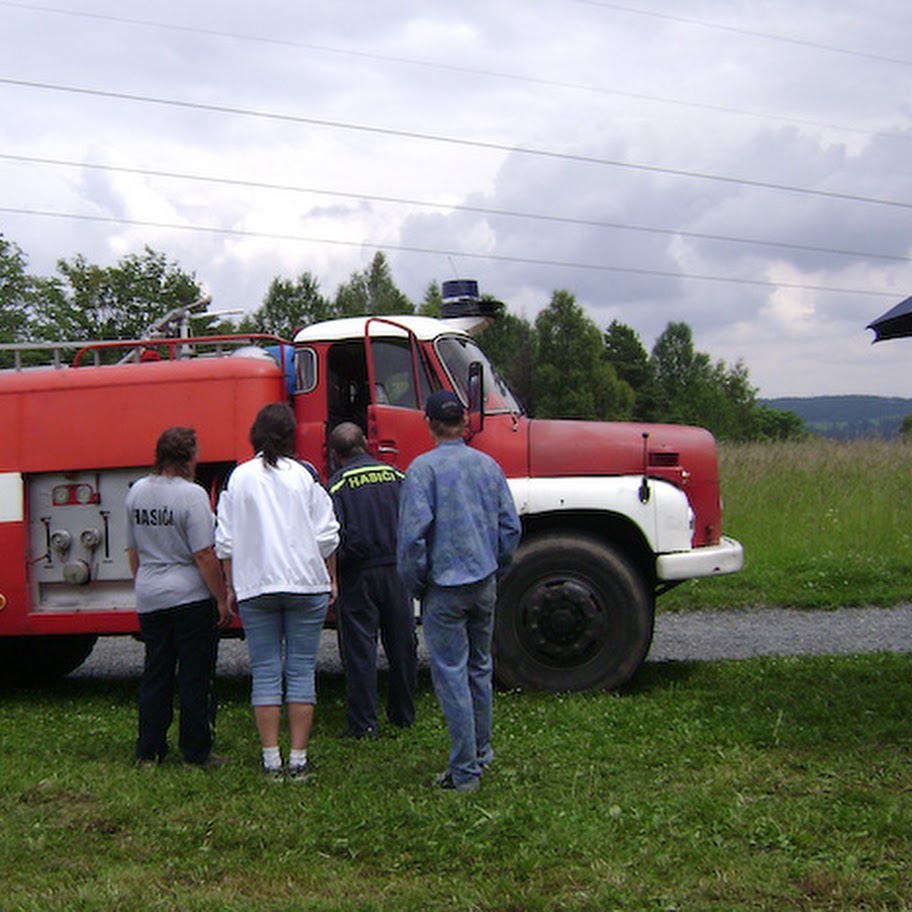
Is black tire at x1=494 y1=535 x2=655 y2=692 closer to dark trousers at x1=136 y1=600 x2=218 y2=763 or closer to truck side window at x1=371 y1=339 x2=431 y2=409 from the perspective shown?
truck side window at x1=371 y1=339 x2=431 y2=409

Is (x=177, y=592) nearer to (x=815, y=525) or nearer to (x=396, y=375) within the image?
(x=396, y=375)

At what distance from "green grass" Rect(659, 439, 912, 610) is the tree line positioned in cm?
284

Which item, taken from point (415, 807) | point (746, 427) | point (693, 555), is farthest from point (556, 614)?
point (746, 427)

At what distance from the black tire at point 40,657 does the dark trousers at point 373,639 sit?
10.3 ft

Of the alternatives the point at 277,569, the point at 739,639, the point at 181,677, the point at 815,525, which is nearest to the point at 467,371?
the point at 277,569

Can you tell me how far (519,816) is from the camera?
210 inches

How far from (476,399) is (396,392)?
1.72 feet

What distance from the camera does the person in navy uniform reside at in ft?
23.6

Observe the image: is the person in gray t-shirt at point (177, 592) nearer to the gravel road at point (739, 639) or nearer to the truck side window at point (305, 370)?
the truck side window at point (305, 370)

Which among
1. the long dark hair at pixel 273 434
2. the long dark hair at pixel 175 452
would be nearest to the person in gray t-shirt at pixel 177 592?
the long dark hair at pixel 175 452

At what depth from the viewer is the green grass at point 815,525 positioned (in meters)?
12.8

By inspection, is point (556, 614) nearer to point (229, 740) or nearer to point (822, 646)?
point (229, 740)

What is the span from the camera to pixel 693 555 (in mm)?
8156

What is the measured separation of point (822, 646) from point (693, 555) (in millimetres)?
2684
